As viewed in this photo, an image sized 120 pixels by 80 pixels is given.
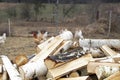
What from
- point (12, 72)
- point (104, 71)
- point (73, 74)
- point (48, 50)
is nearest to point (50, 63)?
point (73, 74)

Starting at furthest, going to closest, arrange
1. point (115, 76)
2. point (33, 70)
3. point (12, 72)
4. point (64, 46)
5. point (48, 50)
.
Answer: point (64, 46) < point (48, 50) < point (12, 72) < point (33, 70) < point (115, 76)

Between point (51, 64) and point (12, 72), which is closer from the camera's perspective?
point (51, 64)

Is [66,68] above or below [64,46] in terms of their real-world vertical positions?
below

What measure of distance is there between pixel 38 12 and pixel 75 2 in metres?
3.12

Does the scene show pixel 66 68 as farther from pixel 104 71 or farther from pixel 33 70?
pixel 104 71

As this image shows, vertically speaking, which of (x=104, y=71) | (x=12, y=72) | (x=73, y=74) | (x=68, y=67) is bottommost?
(x=12, y=72)

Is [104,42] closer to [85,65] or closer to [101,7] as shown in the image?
[85,65]

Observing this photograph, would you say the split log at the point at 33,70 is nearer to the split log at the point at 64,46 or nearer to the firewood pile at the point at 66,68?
the firewood pile at the point at 66,68

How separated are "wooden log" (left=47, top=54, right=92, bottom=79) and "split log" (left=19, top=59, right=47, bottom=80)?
23cm

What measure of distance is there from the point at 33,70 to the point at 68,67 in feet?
2.01

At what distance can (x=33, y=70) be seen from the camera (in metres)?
5.34

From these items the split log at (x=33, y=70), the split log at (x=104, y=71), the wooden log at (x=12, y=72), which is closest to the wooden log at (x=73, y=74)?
the split log at (x=33, y=70)

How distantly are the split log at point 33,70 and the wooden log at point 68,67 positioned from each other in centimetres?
Result: 23

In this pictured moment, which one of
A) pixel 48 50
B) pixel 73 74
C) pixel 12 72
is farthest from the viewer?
pixel 48 50
